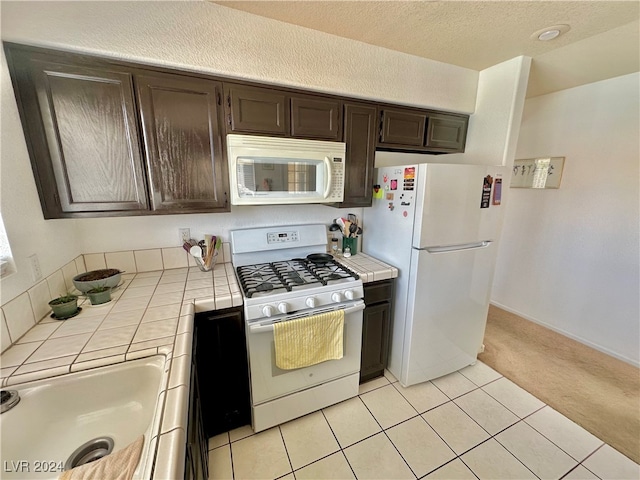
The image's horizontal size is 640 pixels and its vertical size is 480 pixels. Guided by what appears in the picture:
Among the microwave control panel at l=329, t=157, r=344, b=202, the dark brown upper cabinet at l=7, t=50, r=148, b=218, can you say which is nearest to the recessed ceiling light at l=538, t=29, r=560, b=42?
the microwave control panel at l=329, t=157, r=344, b=202

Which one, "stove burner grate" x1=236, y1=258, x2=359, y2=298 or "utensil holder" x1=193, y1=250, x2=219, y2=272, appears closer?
"stove burner grate" x1=236, y1=258, x2=359, y2=298

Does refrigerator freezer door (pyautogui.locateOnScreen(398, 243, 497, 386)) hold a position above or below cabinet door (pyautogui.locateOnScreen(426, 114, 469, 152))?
below

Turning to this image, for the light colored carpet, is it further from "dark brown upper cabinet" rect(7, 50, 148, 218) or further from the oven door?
"dark brown upper cabinet" rect(7, 50, 148, 218)

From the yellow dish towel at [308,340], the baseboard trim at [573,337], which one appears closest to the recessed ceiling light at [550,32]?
the yellow dish towel at [308,340]

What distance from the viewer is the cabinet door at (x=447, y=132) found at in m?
2.09

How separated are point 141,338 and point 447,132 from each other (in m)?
2.49

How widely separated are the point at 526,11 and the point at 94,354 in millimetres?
2573

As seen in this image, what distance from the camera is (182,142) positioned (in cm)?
143

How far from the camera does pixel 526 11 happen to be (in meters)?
1.36

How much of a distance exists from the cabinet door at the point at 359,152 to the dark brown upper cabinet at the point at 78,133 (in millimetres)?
1277

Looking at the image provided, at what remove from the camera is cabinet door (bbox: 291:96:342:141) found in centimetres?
163

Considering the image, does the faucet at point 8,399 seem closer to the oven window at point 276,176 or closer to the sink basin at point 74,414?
the sink basin at point 74,414

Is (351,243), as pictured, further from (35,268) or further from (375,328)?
(35,268)

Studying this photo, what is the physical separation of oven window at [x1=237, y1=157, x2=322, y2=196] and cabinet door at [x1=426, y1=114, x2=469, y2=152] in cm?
106
